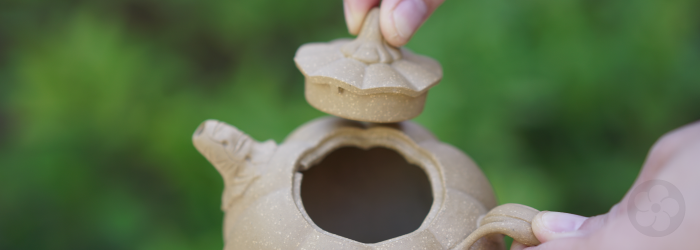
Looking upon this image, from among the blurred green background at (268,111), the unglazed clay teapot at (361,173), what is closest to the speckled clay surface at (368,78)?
the unglazed clay teapot at (361,173)

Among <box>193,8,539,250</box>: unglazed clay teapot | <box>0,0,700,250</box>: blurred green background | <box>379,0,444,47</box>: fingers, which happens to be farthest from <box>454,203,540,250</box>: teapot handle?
<box>0,0,700,250</box>: blurred green background

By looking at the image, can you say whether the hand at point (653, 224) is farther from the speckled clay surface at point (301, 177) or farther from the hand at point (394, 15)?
the hand at point (394, 15)

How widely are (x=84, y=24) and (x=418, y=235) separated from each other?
5.66 ft

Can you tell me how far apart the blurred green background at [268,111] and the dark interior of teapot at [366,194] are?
2.44 ft

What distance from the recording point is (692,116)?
196 cm

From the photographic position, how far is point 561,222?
0.78 m

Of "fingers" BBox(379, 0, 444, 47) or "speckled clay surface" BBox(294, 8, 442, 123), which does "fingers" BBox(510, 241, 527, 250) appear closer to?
"speckled clay surface" BBox(294, 8, 442, 123)

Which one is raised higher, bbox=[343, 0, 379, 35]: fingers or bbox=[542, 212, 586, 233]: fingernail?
→ bbox=[343, 0, 379, 35]: fingers

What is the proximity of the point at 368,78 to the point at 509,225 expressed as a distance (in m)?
0.37

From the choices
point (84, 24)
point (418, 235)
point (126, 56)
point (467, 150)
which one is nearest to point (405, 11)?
point (418, 235)

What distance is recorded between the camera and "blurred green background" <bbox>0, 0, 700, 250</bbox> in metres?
1.90

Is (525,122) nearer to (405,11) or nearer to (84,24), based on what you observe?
(405,11)

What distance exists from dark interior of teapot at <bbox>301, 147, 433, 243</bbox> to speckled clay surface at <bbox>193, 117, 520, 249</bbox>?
10 centimetres

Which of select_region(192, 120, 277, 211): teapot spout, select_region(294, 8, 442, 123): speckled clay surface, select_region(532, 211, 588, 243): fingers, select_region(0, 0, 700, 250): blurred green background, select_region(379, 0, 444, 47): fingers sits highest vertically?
select_region(379, 0, 444, 47): fingers
